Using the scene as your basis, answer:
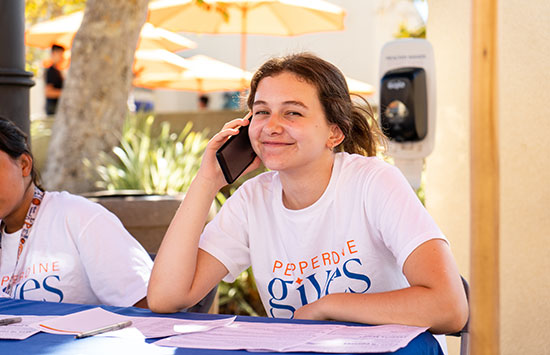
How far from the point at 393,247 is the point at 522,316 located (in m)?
1.73

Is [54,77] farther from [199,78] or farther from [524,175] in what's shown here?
[524,175]

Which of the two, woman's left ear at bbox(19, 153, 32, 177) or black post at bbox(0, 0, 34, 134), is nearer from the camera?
woman's left ear at bbox(19, 153, 32, 177)

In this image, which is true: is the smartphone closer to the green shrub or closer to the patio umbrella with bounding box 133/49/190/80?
the green shrub

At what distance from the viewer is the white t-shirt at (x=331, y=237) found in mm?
2072

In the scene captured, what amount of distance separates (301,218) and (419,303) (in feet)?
1.84

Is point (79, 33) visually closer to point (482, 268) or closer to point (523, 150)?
point (523, 150)

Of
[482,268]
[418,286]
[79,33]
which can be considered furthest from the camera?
[79,33]

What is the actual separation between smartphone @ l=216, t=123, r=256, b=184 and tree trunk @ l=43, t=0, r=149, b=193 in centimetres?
370

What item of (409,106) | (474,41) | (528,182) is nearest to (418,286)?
(474,41)

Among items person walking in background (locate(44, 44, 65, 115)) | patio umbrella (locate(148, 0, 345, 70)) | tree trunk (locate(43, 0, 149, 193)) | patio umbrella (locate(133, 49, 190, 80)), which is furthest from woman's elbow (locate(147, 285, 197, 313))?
patio umbrella (locate(133, 49, 190, 80))

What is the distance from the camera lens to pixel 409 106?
14.4 ft

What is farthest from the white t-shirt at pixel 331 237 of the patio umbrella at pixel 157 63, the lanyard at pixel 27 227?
the patio umbrella at pixel 157 63

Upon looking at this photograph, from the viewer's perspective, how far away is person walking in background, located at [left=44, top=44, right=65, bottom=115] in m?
9.21

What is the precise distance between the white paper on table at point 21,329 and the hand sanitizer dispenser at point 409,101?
110 inches
